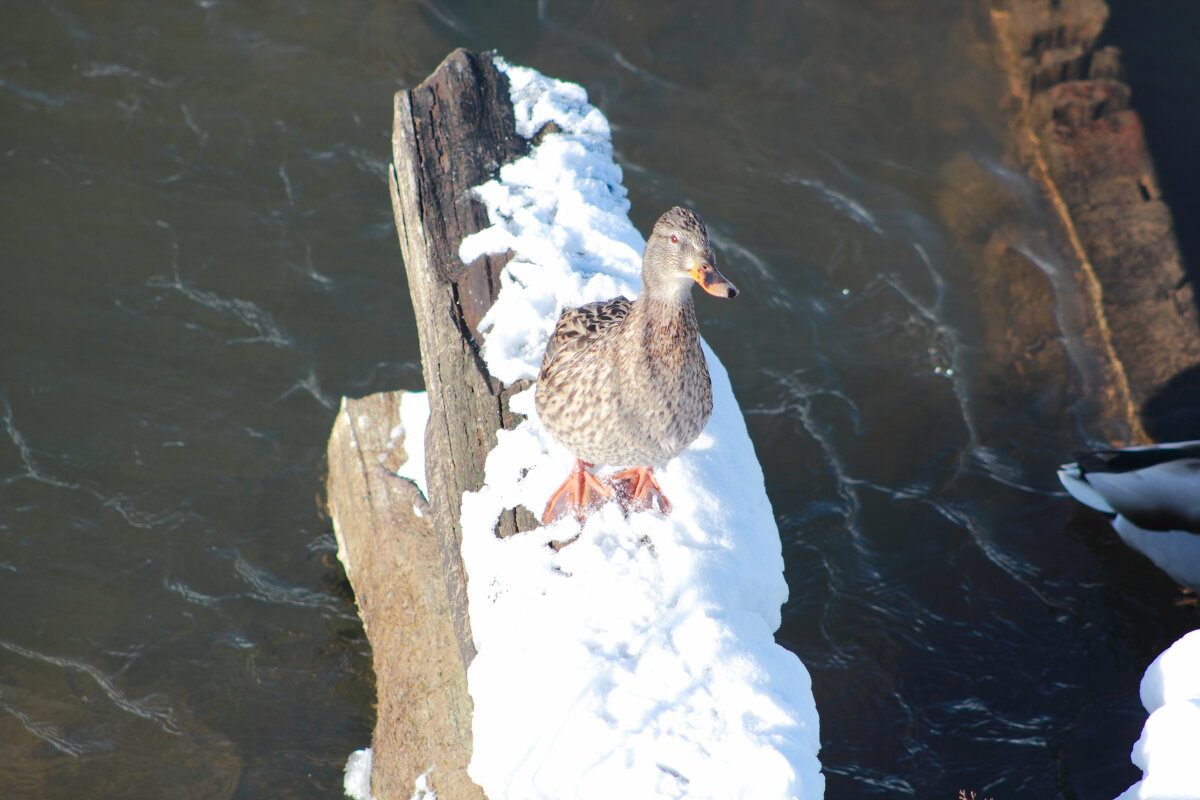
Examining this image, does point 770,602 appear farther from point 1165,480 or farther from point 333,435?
point 1165,480

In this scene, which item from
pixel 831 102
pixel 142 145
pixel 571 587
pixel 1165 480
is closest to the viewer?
pixel 571 587

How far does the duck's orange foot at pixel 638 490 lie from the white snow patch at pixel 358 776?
168cm

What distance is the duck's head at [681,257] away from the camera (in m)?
2.63

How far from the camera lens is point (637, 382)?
287 centimetres

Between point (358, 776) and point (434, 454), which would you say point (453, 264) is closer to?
point (434, 454)

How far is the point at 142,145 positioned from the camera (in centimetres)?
602

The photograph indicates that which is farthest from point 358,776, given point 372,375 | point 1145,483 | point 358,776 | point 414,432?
point 1145,483

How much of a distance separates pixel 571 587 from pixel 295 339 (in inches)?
125

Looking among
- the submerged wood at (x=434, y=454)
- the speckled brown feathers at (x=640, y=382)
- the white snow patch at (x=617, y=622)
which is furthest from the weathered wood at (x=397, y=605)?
the speckled brown feathers at (x=640, y=382)

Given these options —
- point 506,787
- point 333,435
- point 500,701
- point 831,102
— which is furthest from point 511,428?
point 831,102

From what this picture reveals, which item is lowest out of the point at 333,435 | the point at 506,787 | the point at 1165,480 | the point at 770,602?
the point at 506,787

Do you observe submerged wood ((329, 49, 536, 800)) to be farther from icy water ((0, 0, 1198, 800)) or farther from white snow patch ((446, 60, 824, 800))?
icy water ((0, 0, 1198, 800))

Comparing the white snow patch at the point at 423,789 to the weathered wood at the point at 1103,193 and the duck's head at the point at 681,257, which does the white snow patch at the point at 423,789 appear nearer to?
the duck's head at the point at 681,257

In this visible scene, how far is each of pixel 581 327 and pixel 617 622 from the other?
0.94m
